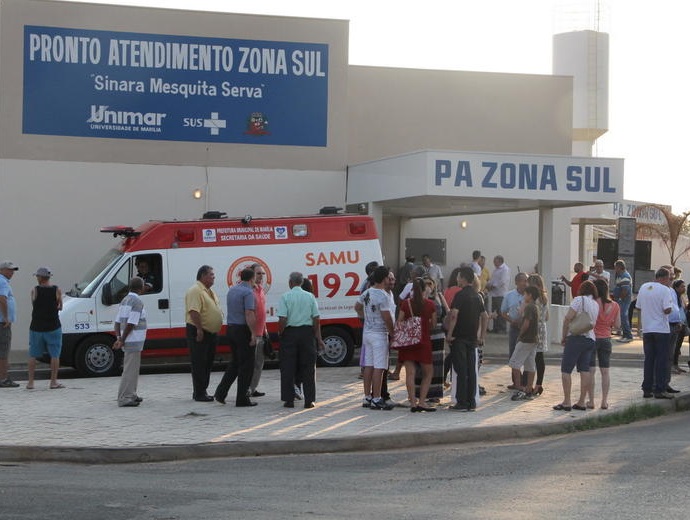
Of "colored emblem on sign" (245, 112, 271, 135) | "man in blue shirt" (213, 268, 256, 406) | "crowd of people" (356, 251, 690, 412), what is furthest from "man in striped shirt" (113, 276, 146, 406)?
"colored emblem on sign" (245, 112, 271, 135)

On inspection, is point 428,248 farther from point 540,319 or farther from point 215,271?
point 540,319

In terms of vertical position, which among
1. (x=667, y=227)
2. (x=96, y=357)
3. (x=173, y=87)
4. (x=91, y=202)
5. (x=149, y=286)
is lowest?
(x=96, y=357)

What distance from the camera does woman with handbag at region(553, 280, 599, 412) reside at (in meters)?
13.1

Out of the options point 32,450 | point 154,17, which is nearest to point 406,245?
point 154,17

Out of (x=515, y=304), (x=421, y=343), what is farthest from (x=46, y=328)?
(x=515, y=304)

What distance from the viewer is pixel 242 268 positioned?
1803 cm

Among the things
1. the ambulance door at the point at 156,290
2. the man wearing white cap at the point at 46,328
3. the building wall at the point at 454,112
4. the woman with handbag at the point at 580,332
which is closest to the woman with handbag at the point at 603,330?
the woman with handbag at the point at 580,332

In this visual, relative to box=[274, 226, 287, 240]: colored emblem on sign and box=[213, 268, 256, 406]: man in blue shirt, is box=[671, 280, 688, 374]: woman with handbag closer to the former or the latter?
box=[274, 226, 287, 240]: colored emblem on sign

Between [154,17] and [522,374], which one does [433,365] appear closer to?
[522,374]

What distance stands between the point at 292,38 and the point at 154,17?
2972mm

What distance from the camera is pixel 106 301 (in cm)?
1742

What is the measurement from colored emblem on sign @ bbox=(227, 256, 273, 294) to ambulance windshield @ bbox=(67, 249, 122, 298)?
6.15ft

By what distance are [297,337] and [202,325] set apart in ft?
4.41

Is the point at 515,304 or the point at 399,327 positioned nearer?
the point at 399,327
